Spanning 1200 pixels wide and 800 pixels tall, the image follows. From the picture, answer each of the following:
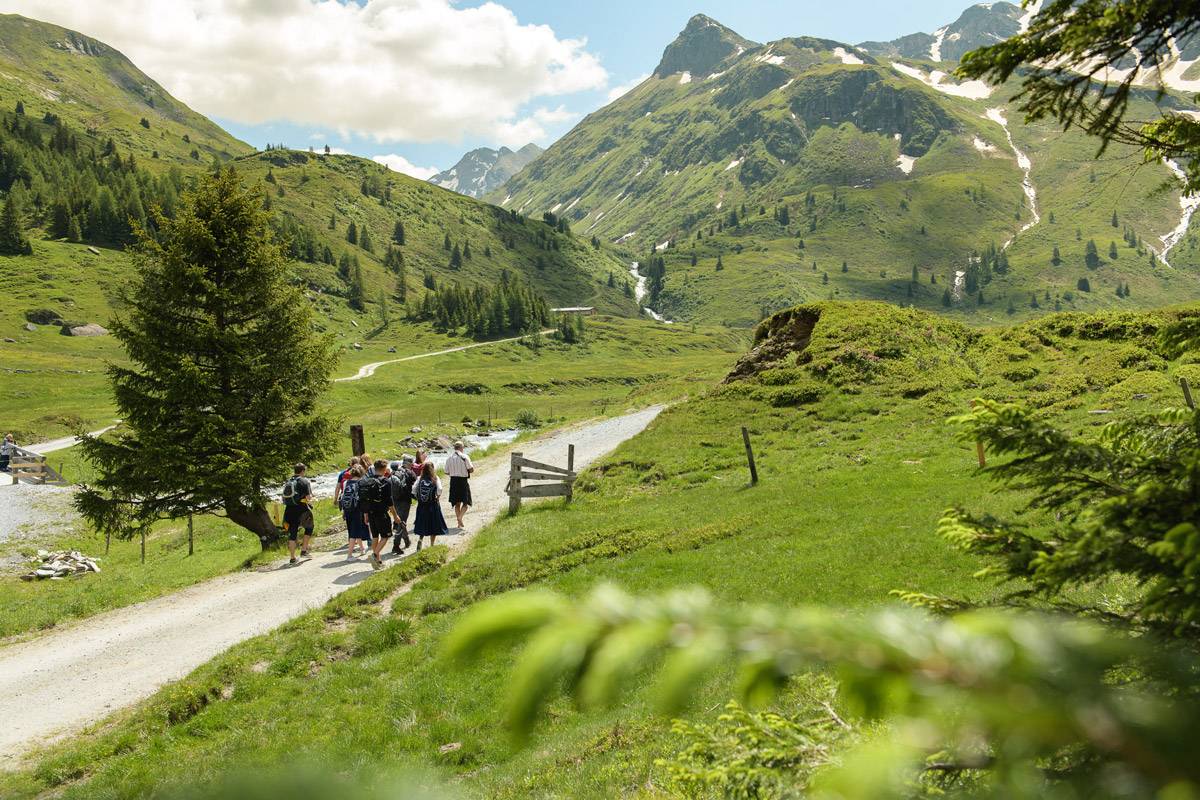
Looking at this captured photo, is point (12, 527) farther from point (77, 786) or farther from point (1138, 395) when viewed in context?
point (1138, 395)

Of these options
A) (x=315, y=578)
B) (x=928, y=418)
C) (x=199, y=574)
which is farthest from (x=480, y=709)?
(x=928, y=418)

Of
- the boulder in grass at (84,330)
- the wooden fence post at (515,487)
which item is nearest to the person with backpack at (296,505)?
the wooden fence post at (515,487)

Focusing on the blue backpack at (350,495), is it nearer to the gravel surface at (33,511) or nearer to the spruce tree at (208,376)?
the spruce tree at (208,376)

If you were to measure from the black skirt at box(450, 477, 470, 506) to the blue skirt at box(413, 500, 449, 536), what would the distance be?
1.66 metres

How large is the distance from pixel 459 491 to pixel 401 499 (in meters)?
2.31

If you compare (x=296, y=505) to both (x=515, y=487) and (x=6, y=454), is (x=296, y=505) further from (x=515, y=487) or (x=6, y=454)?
(x=6, y=454)

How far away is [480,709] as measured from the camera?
10859 millimetres

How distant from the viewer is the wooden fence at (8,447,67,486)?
135 ft

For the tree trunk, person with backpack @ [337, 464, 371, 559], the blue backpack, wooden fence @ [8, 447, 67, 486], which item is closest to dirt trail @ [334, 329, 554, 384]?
wooden fence @ [8, 447, 67, 486]

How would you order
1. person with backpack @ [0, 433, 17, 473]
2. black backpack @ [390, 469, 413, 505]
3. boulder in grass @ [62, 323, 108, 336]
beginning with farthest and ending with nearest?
boulder in grass @ [62, 323, 108, 336] → person with backpack @ [0, 433, 17, 473] → black backpack @ [390, 469, 413, 505]

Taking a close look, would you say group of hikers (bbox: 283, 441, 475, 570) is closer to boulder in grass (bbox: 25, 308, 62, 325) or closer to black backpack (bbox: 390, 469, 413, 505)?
black backpack (bbox: 390, 469, 413, 505)

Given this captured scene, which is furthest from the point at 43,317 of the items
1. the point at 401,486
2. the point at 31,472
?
the point at 401,486

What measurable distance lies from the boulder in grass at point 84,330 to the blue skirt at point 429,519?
12797 centimetres

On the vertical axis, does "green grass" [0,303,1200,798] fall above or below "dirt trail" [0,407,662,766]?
above
